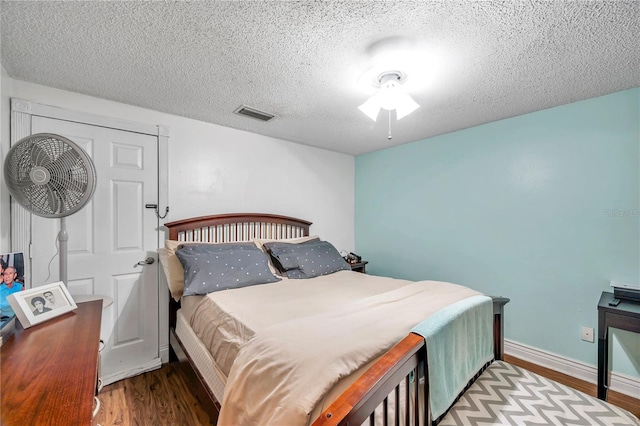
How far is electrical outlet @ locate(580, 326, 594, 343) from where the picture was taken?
7.11 feet

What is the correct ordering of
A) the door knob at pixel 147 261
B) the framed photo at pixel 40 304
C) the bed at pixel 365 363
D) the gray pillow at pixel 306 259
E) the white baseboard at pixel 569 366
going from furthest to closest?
the gray pillow at pixel 306 259, the door knob at pixel 147 261, the white baseboard at pixel 569 366, the framed photo at pixel 40 304, the bed at pixel 365 363

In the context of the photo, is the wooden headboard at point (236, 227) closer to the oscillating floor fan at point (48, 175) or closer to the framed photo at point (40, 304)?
the oscillating floor fan at point (48, 175)

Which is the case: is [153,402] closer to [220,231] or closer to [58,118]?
[220,231]

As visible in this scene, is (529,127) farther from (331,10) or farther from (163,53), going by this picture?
(163,53)

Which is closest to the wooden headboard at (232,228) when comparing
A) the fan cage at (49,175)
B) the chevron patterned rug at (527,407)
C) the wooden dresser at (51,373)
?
the fan cage at (49,175)

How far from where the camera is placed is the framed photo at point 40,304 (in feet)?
4.00

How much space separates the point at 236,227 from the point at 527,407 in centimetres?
260

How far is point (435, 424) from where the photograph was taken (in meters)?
1.14

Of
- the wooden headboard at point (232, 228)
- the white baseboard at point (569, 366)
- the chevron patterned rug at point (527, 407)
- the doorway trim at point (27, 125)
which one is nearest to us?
the chevron patterned rug at point (527, 407)

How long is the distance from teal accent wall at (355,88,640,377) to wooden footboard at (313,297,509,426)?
2.01 metres

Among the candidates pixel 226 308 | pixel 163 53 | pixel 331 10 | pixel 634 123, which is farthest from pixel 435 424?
pixel 634 123

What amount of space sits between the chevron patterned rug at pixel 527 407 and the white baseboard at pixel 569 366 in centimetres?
131

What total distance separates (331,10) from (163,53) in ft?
3.40

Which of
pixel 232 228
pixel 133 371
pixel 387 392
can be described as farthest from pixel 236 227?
pixel 387 392
